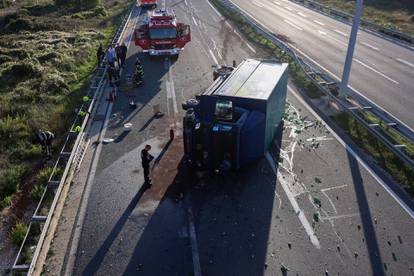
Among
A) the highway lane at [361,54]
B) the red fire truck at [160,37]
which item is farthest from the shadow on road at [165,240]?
the red fire truck at [160,37]

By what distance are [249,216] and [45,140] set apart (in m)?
7.45

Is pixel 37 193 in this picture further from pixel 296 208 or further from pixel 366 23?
pixel 366 23

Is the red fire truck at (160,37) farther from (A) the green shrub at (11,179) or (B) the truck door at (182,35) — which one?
(A) the green shrub at (11,179)

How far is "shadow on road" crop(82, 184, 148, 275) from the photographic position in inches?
318

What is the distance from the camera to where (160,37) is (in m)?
22.4

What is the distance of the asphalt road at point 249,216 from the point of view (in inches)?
320

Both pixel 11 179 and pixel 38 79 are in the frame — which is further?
pixel 38 79

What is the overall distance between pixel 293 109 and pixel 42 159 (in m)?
9.97

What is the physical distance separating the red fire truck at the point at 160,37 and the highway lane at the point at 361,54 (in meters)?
8.48

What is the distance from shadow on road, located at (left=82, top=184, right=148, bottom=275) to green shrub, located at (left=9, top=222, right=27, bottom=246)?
2.06m

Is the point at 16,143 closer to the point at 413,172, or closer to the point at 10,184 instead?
the point at 10,184

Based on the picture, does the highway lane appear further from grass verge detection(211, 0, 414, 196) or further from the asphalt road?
the asphalt road

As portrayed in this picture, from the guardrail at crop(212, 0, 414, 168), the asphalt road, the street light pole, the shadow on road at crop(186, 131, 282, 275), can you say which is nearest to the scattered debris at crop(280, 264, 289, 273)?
the asphalt road

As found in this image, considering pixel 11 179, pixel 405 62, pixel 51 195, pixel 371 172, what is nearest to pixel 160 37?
pixel 11 179
